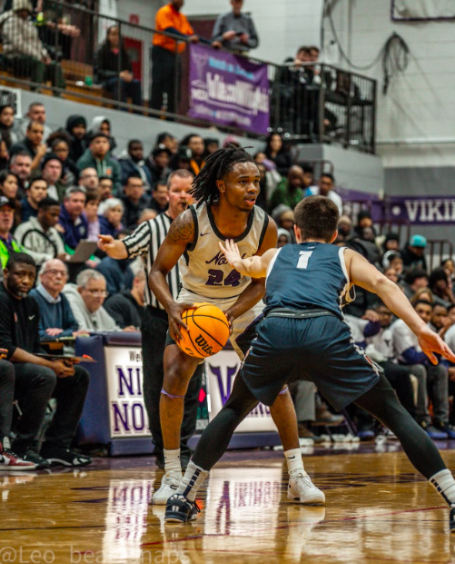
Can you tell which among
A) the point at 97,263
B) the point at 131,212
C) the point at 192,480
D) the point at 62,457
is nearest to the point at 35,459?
the point at 62,457

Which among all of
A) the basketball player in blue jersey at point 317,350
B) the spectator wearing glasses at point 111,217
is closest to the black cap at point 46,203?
the spectator wearing glasses at point 111,217

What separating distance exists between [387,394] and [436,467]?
413 mm

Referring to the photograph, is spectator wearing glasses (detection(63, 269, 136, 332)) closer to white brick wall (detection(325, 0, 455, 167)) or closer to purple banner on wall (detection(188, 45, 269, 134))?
purple banner on wall (detection(188, 45, 269, 134))

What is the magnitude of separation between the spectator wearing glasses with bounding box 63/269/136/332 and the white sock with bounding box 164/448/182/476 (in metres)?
4.23

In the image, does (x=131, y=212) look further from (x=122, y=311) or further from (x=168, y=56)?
(x=168, y=56)

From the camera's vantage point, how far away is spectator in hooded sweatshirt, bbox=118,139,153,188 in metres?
15.3

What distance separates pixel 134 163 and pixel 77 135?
3.65 feet

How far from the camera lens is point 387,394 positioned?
502cm

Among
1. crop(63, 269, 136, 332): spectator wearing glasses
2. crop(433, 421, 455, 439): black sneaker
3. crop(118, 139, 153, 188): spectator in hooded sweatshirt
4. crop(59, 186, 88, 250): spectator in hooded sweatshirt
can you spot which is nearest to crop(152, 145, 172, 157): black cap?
crop(118, 139, 153, 188): spectator in hooded sweatshirt

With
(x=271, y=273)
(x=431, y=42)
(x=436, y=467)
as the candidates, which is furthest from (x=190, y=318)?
(x=431, y=42)

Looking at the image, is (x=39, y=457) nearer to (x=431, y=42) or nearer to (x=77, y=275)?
(x=77, y=275)

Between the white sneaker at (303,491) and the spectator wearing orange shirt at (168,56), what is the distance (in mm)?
13125

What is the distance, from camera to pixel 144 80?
1895 centimetres

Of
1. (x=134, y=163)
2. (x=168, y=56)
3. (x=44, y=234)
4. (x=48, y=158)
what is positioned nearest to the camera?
(x=44, y=234)
